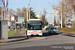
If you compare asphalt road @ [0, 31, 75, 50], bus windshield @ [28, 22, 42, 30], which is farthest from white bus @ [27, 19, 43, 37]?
asphalt road @ [0, 31, 75, 50]

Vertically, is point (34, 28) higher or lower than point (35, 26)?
lower

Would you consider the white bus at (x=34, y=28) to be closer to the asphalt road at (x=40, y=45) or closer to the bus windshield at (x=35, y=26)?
the bus windshield at (x=35, y=26)

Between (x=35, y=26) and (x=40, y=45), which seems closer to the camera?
(x=40, y=45)

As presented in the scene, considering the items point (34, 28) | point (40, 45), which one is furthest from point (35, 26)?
point (40, 45)

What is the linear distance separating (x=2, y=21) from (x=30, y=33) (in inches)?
220

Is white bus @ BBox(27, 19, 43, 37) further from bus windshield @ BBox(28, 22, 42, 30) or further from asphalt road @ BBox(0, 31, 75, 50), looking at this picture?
asphalt road @ BBox(0, 31, 75, 50)

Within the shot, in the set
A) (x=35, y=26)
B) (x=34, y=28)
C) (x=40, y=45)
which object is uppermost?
(x=35, y=26)

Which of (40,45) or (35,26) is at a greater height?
(35,26)

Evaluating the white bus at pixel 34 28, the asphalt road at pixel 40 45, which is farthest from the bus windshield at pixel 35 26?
the asphalt road at pixel 40 45

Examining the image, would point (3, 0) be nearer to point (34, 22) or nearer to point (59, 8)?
point (34, 22)

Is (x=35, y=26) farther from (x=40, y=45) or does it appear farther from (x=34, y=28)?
(x=40, y=45)

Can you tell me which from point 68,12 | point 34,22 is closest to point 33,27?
point 34,22

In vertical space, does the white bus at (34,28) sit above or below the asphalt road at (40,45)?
above

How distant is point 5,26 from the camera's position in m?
16.4
